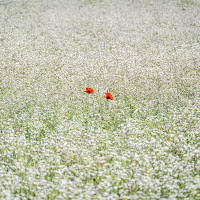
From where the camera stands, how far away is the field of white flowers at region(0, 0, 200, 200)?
323cm

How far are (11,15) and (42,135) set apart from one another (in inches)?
562

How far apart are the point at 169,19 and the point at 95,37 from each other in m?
6.48

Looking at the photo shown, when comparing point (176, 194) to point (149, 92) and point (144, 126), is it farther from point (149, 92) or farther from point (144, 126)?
point (149, 92)

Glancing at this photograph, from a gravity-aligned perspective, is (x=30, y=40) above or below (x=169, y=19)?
below

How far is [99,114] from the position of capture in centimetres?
490

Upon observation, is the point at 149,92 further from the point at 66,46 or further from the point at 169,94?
the point at 66,46

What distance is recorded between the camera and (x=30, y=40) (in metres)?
10.6

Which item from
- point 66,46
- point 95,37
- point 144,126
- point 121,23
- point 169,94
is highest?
point 121,23

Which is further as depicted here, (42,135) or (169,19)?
(169,19)

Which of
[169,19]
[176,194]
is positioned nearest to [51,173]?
[176,194]

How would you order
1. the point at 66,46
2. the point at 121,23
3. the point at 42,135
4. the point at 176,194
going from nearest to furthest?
the point at 176,194 < the point at 42,135 < the point at 66,46 < the point at 121,23

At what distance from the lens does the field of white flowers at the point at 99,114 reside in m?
3.23

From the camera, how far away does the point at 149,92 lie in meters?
5.88

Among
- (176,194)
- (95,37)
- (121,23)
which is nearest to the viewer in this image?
(176,194)
